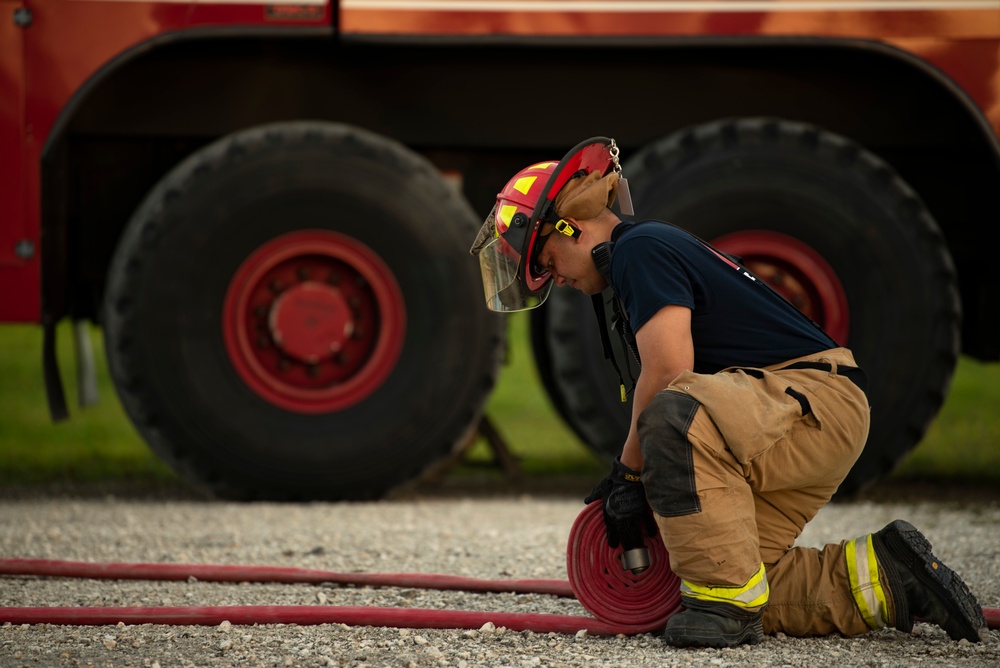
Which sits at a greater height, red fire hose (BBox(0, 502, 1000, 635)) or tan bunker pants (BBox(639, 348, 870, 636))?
tan bunker pants (BBox(639, 348, 870, 636))

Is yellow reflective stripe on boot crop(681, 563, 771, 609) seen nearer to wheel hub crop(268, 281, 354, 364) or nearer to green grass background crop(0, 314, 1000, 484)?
wheel hub crop(268, 281, 354, 364)

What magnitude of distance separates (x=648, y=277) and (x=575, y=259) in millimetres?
330

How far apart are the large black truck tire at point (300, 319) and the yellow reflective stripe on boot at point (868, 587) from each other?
2.29 metres

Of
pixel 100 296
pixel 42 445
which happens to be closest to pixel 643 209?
pixel 100 296

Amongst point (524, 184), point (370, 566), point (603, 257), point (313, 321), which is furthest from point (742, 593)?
point (313, 321)

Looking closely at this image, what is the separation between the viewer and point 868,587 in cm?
317

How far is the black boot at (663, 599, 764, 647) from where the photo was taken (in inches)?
122

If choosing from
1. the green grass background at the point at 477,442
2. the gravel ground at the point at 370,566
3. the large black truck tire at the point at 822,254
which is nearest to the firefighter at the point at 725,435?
the gravel ground at the point at 370,566

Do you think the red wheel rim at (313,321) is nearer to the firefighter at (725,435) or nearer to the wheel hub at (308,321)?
the wheel hub at (308,321)

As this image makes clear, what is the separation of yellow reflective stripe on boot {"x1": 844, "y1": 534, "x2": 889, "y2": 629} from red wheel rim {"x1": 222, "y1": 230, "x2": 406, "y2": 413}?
2490mm

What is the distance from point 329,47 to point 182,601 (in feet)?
8.97

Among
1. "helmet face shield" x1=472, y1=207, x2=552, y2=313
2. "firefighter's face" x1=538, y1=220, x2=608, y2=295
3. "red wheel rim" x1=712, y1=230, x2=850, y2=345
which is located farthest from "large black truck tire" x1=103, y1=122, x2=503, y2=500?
"firefighter's face" x1=538, y1=220, x2=608, y2=295

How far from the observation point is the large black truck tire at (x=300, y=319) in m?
5.11

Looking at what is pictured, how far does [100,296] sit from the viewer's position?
5695 mm
